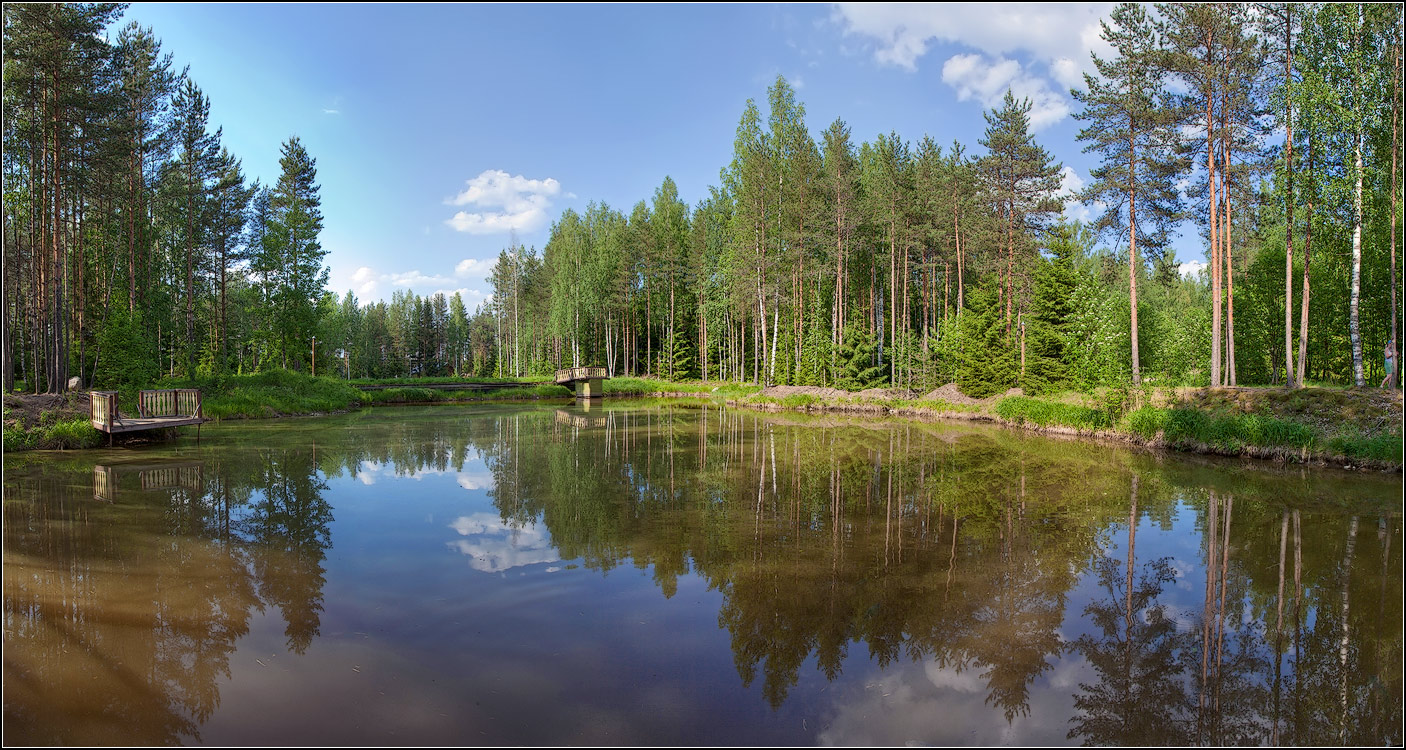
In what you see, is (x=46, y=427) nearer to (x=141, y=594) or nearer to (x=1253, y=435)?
(x=141, y=594)

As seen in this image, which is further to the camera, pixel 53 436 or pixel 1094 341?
pixel 1094 341

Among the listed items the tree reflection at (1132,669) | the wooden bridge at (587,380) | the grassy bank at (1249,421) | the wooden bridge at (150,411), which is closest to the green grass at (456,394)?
the wooden bridge at (587,380)

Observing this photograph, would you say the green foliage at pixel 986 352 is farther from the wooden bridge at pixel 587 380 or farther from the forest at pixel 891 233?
the wooden bridge at pixel 587 380

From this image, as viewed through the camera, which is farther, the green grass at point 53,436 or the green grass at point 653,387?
the green grass at point 653,387

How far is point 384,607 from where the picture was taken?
21.2 ft

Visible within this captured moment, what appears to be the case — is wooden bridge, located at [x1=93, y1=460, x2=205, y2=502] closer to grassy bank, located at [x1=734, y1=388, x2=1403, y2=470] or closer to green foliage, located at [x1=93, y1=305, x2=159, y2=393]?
green foliage, located at [x1=93, y1=305, x2=159, y2=393]

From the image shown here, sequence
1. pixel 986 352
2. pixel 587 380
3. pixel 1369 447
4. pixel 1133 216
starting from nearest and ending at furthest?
pixel 1369 447
pixel 1133 216
pixel 986 352
pixel 587 380

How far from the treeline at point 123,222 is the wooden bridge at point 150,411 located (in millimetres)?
1936

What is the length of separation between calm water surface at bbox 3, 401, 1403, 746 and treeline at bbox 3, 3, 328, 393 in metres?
13.1

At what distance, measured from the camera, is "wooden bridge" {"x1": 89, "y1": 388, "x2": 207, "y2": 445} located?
1731 centimetres

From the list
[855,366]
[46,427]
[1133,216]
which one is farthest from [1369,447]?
[46,427]

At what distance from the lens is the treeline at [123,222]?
1927cm

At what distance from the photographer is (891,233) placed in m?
34.3

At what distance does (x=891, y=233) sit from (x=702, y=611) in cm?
3130
